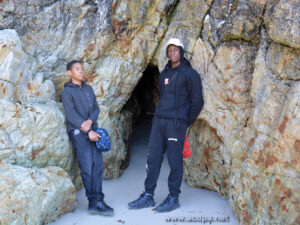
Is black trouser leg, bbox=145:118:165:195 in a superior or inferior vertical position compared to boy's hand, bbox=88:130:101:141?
inferior

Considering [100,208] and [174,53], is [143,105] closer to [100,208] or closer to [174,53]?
[174,53]

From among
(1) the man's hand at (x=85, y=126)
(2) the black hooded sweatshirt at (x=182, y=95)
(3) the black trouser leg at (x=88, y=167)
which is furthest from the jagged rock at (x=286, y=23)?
(3) the black trouser leg at (x=88, y=167)

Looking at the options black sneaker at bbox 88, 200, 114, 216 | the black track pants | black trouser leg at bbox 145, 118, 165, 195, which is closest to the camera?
black sneaker at bbox 88, 200, 114, 216

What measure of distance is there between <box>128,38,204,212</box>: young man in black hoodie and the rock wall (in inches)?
9.4

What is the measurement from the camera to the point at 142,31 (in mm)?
4949

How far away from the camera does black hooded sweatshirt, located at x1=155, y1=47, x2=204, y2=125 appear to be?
407 centimetres

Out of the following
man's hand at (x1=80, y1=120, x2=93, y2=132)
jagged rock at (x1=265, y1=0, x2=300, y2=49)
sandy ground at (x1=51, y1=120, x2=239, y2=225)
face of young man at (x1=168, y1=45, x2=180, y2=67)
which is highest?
jagged rock at (x1=265, y1=0, x2=300, y2=49)

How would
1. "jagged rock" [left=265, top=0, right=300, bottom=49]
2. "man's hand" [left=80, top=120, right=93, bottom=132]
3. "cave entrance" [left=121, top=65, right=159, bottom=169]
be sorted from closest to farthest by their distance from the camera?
"jagged rock" [left=265, top=0, right=300, bottom=49] < "man's hand" [left=80, top=120, right=93, bottom=132] < "cave entrance" [left=121, top=65, right=159, bottom=169]

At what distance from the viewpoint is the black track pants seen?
4.05 m

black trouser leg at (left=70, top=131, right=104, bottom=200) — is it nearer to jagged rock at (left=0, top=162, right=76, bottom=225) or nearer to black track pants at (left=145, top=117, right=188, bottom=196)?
jagged rock at (left=0, top=162, right=76, bottom=225)

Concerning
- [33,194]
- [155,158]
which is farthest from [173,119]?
[33,194]

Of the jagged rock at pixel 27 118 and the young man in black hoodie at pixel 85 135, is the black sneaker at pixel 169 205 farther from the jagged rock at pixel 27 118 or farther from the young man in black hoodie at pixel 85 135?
the jagged rock at pixel 27 118

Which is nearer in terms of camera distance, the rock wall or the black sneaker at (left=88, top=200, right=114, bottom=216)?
the rock wall

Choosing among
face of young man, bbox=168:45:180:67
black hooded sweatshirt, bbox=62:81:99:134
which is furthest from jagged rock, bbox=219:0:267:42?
black hooded sweatshirt, bbox=62:81:99:134
